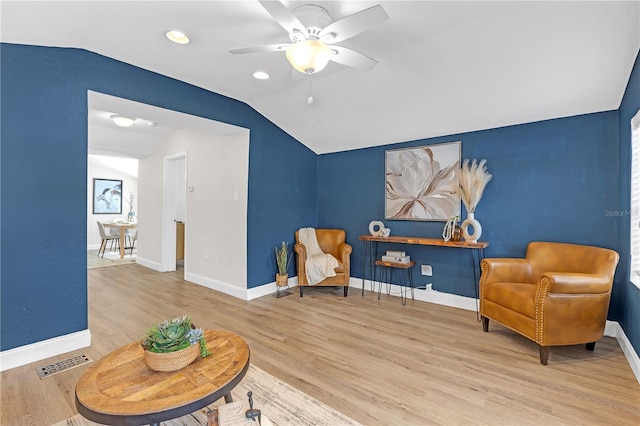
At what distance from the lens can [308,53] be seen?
1.80 m

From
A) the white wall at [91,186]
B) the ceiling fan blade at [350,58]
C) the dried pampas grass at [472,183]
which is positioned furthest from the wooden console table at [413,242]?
the white wall at [91,186]

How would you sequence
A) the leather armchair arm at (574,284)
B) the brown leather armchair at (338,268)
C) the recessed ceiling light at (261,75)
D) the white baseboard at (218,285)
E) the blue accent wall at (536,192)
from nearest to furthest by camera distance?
the leather armchair arm at (574,284), the blue accent wall at (536,192), the recessed ceiling light at (261,75), the white baseboard at (218,285), the brown leather armchair at (338,268)

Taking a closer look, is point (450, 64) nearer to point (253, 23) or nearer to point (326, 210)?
point (253, 23)

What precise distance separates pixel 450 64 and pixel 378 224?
211cm

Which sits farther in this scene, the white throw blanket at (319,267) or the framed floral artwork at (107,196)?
the framed floral artwork at (107,196)

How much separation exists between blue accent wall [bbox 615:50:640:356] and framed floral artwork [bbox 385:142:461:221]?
1.38m

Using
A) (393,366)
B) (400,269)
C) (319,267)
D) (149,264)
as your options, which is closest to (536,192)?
(400,269)

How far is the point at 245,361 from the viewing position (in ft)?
4.83

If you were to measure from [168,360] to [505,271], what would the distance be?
2.90 metres

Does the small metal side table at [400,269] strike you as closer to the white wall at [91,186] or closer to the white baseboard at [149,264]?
the white baseboard at [149,264]

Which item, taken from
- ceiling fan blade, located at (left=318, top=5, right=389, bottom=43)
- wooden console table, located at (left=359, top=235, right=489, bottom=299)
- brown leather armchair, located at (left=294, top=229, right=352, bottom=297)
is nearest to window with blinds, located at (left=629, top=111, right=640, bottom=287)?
wooden console table, located at (left=359, top=235, right=489, bottom=299)

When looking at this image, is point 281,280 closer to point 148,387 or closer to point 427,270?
point 427,270

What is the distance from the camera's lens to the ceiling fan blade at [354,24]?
1.58 m

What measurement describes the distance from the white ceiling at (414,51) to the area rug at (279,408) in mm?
2461
